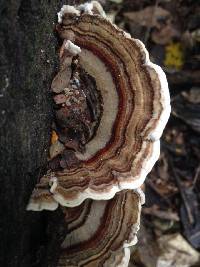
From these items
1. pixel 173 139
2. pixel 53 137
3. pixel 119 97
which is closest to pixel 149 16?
pixel 173 139

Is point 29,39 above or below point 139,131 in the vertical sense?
above

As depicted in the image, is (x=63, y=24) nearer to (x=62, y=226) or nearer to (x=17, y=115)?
(x=17, y=115)

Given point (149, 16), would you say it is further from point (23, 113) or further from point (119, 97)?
point (23, 113)

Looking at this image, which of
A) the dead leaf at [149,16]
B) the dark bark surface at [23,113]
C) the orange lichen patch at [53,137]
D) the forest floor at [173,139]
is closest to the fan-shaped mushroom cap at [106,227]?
the dark bark surface at [23,113]

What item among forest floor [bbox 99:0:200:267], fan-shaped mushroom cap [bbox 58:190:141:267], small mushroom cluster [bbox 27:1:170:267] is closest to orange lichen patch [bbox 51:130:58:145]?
small mushroom cluster [bbox 27:1:170:267]

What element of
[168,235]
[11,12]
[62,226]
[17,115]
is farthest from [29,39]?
[168,235]

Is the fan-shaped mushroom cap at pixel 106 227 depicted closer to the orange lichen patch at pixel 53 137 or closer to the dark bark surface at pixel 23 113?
the dark bark surface at pixel 23 113

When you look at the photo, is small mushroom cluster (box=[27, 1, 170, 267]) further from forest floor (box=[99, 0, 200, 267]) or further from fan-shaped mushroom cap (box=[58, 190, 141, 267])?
forest floor (box=[99, 0, 200, 267])

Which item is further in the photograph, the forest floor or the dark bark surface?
the forest floor
